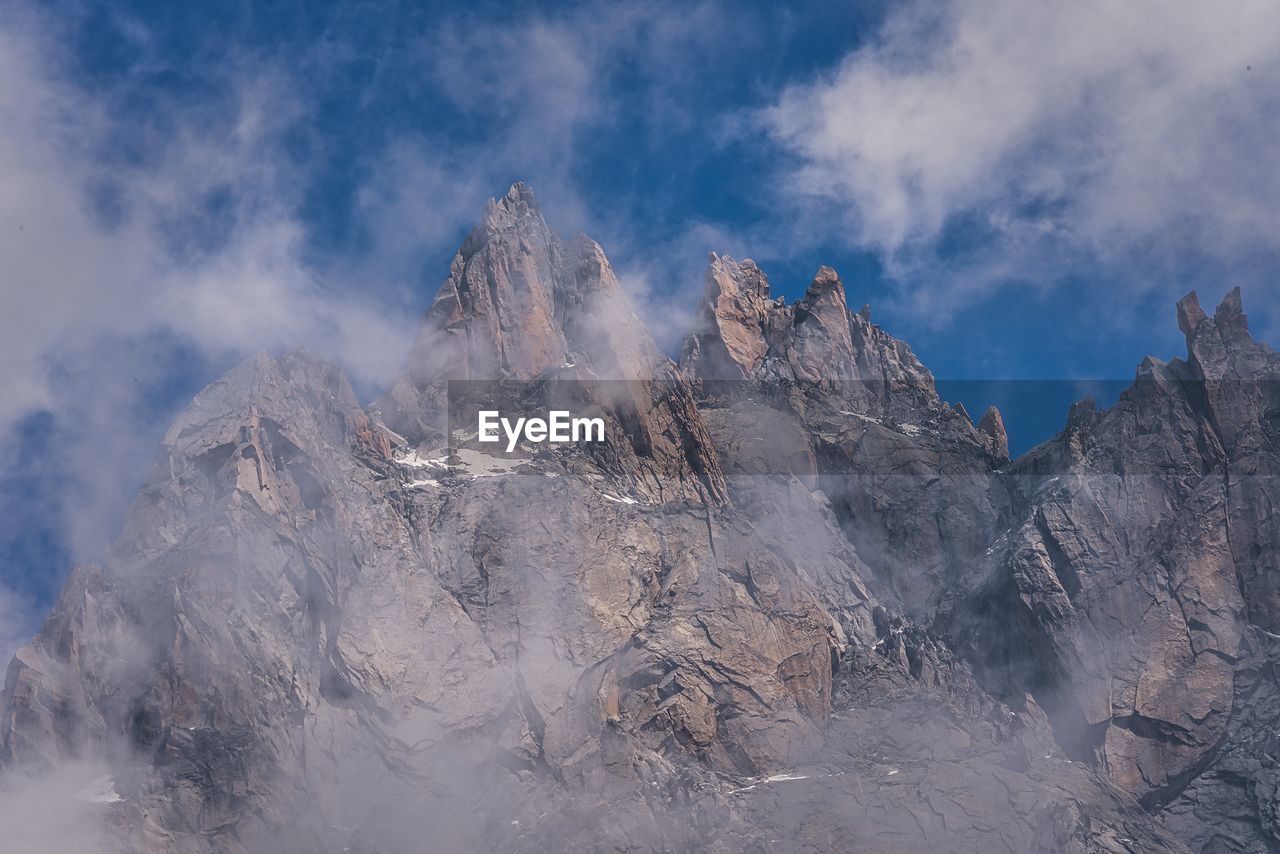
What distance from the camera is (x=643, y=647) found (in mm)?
170500

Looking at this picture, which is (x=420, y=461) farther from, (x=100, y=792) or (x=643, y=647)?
(x=100, y=792)

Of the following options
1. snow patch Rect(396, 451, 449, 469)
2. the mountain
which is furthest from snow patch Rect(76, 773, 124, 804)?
snow patch Rect(396, 451, 449, 469)

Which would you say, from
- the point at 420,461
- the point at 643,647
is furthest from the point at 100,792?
the point at 643,647

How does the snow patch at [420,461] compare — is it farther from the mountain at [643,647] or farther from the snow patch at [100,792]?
the snow patch at [100,792]

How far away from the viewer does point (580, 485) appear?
7205 inches

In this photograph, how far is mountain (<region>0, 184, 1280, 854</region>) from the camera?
162m

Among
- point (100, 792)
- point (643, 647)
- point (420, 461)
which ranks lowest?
point (100, 792)

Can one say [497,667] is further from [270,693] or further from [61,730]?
[61,730]

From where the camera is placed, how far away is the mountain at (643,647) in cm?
16225

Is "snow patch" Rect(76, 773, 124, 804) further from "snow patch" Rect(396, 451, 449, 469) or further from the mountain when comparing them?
"snow patch" Rect(396, 451, 449, 469)

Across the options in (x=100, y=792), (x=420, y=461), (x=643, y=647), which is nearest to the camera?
(x=100, y=792)

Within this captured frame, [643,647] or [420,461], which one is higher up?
[420,461]

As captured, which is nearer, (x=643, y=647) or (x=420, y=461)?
(x=643, y=647)

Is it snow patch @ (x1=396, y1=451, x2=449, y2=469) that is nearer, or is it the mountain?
the mountain
